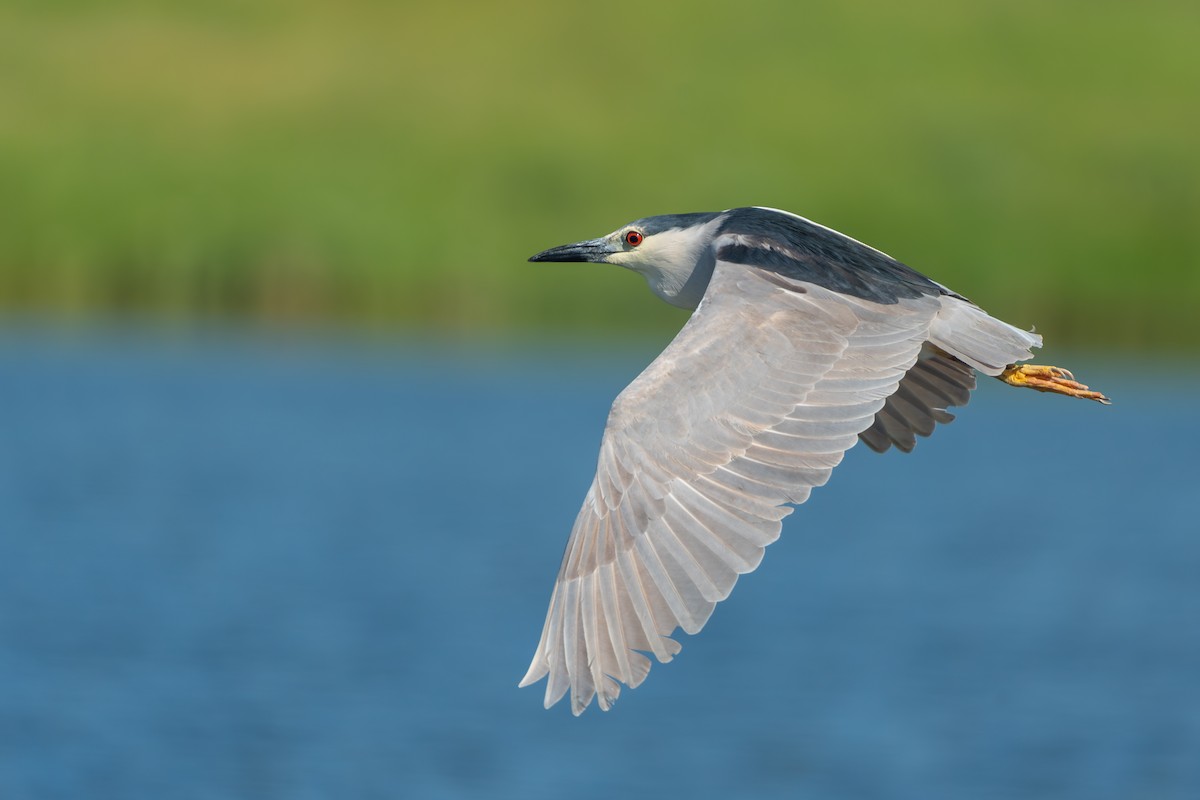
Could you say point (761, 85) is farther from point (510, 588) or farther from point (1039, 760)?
point (1039, 760)

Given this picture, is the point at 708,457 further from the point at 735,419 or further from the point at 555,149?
the point at 555,149

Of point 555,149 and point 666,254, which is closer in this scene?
point 666,254

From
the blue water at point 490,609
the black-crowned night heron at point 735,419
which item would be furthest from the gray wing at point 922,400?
the blue water at point 490,609

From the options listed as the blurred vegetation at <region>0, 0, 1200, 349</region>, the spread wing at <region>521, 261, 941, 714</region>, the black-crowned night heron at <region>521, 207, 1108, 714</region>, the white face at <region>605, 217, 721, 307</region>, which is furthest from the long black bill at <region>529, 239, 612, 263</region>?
the blurred vegetation at <region>0, 0, 1200, 349</region>

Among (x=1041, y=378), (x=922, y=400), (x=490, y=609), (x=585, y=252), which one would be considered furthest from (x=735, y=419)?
(x=490, y=609)

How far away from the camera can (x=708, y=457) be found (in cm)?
615

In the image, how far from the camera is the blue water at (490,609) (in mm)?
11992

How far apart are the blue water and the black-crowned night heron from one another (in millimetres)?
5026

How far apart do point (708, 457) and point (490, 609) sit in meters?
9.63

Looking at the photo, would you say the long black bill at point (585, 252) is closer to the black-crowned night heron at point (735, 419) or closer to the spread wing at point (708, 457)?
the black-crowned night heron at point (735, 419)

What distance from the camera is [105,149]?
35.3 meters

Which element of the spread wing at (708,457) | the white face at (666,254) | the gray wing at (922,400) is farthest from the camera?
the white face at (666,254)

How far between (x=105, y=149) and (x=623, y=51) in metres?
12.3

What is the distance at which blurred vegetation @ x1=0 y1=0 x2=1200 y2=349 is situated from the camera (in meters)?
31.5
